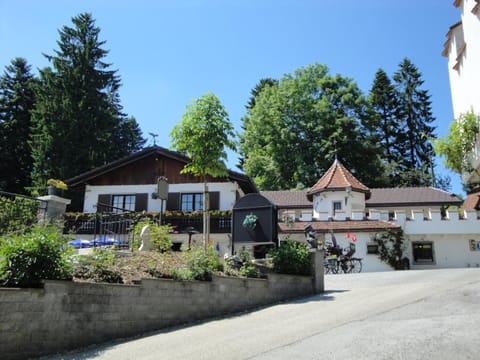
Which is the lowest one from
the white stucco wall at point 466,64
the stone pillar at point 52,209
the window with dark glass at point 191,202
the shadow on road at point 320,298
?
the shadow on road at point 320,298

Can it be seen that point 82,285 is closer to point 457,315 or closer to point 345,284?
point 457,315

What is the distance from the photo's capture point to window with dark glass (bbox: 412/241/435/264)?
2355 centimetres

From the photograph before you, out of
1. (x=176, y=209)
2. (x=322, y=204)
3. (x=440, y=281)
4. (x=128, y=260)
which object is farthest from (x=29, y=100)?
(x=440, y=281)

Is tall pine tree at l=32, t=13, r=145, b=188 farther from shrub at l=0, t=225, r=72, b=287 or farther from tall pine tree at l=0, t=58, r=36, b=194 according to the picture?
shrub at l=0, t=225, r=72, b=287

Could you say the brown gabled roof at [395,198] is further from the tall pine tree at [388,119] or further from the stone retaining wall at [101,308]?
the stone retaining wall at [101,308]

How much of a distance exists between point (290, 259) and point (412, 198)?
83.6ft

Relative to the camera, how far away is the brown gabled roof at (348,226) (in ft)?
75.3

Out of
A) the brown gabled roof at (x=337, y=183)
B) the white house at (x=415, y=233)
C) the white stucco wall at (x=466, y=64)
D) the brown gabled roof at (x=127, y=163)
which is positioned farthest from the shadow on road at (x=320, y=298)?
the brown gabled roof at (x=337, y=183)

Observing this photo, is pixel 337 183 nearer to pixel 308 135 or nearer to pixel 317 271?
pixel 308 135

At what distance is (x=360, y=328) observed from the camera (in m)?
6.79

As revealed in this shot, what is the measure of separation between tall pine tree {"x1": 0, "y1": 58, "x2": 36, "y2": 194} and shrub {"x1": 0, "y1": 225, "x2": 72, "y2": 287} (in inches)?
1287

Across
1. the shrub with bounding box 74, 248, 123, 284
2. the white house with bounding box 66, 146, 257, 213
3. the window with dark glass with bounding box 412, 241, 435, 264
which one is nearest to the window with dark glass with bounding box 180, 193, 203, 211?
the white house with bounding box 66, 146, 257, 213

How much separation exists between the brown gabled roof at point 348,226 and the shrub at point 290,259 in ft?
38.8

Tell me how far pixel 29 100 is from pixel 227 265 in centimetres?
3578
